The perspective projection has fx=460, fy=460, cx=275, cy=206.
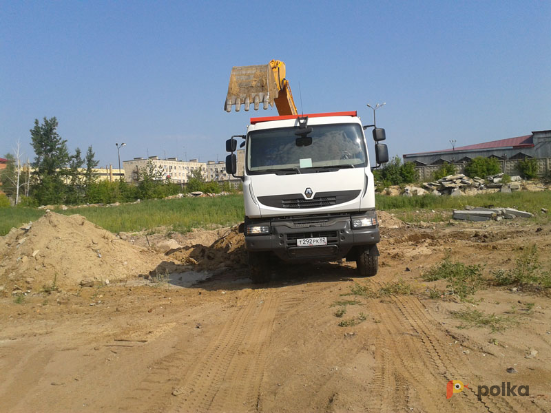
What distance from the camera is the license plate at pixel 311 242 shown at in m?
7.41

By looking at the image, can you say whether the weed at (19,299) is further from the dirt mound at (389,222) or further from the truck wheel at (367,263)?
the dirt mound at (389,222)

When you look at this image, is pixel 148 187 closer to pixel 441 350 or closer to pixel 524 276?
pixel 524 276

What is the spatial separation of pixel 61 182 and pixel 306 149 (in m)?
50.0

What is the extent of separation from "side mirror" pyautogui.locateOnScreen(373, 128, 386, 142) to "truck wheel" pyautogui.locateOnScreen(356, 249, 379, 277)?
196 cm

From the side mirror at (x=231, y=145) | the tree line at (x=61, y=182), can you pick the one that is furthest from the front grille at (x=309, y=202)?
the tree line at (x=61, y=182)

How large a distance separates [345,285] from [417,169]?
122 feet

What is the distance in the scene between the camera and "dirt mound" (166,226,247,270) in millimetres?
10873

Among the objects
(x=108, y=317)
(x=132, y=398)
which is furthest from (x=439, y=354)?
(x=108, y=317)

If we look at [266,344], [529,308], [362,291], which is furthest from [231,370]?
[529,308]

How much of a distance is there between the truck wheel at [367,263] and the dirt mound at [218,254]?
3493 millimetres

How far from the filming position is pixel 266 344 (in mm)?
4961

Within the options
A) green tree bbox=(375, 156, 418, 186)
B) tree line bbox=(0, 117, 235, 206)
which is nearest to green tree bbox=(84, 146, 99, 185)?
tree line bbox=(0, 117, 235, 206)

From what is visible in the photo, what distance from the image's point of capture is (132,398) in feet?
12.8

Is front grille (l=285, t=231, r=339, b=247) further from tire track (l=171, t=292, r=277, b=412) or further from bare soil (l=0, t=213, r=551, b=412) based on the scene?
tire track (l=171, t=292, r=277, b=412)
